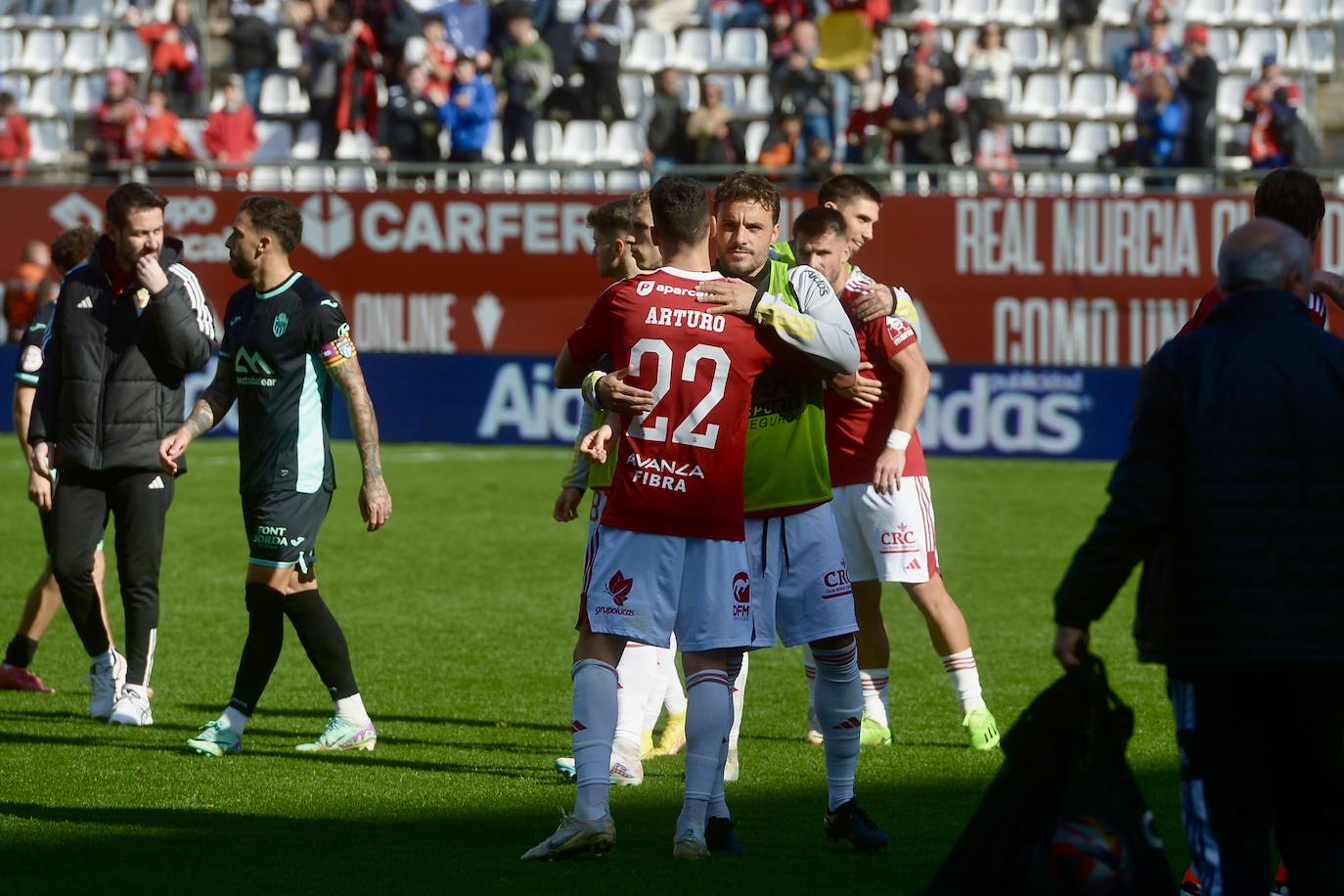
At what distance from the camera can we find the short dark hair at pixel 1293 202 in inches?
212

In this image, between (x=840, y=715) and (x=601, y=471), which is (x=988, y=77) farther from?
(x=840, y=715)

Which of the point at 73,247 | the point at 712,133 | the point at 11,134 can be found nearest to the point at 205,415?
the point at 73,247

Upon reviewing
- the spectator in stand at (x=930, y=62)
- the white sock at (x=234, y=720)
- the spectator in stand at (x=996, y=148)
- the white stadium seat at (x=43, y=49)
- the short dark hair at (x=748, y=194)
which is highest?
the white stadium seat at (x=43, y=49)

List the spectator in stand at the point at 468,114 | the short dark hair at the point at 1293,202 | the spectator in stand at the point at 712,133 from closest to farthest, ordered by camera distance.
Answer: the short dark hair at the point at 1293,202 < the spectator in stand at the point at 712,133 < the spectator in stand at the point at 468,114

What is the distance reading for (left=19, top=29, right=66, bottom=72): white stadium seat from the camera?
90.6ft

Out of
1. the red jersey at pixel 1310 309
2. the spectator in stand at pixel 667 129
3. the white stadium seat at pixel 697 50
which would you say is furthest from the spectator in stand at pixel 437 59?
the red jersey at pixel 1310 309

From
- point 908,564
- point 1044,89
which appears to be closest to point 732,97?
point 1044,89

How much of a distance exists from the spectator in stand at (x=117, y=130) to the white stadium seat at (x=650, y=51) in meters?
6.60

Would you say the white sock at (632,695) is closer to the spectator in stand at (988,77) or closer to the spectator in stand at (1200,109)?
the spectator in stand at (1200,109)

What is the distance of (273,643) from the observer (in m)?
7.60

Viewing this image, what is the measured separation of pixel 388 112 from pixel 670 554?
59.5 feet

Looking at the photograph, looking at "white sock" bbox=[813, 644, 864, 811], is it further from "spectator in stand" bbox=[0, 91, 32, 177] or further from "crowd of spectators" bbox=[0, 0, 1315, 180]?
"spectator in stand" bbox=[0, 91, 32, 177]

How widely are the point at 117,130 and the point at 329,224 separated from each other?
11.1 feet

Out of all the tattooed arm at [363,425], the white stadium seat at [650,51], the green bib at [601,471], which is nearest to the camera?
the green bib at [601,471]
